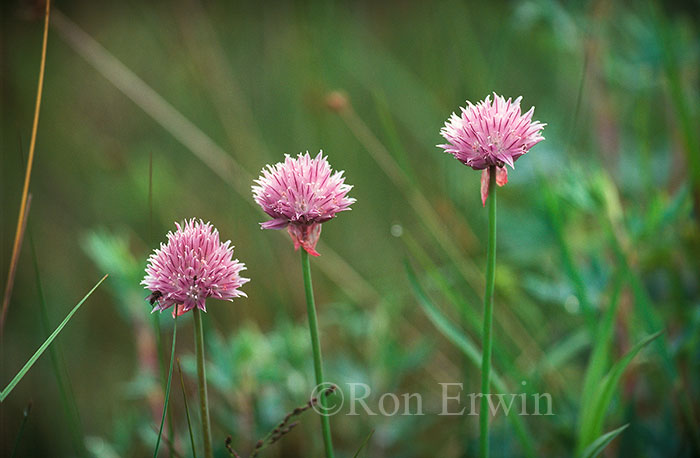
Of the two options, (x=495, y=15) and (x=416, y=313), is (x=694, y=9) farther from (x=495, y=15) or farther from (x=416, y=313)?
(x=416, y=313)

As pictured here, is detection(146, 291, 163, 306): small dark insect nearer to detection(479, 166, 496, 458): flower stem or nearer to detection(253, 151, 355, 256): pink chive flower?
detection(253, 151, 355, 256): pink chive flower

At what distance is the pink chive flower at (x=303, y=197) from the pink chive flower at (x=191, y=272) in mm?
61

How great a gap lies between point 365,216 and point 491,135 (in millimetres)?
1619

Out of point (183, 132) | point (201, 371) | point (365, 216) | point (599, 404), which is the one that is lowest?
point (201, 371)

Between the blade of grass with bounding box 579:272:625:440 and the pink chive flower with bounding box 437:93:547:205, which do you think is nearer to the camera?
the pink chive flower with bounding box 437:93:547:205

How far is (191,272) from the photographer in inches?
24.9

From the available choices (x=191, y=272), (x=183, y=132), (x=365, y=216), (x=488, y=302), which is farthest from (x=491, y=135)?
(x=365, y=216)

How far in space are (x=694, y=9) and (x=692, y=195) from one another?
1.07 meters

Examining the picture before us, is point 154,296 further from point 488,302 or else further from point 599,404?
point 599,404

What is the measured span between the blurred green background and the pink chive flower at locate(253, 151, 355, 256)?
24 cm

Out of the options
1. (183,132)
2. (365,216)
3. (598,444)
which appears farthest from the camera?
(365,216)

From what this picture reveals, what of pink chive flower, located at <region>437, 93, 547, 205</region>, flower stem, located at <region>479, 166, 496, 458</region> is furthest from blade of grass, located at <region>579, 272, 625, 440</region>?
pink chive flower, located at <region>437, 93, 547, 205</region>

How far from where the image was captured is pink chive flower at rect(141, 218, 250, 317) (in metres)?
0.63

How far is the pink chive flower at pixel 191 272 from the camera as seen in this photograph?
0.63 m
